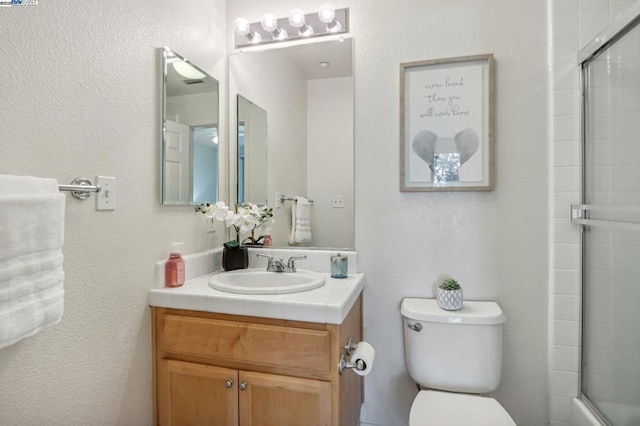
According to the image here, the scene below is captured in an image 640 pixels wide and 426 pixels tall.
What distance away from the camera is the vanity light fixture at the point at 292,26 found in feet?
5.45

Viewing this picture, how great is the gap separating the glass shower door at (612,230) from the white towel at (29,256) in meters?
1.70

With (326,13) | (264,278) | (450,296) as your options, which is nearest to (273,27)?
(326,13)

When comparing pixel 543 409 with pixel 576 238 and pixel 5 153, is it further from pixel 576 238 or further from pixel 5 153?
pixel 5 153

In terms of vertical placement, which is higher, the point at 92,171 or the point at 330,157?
the point at 330,157

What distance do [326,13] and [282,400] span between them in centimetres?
169

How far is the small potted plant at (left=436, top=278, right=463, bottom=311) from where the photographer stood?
1.39 m

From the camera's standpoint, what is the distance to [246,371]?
1.18 m

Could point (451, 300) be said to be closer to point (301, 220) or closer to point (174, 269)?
point (301, 220)

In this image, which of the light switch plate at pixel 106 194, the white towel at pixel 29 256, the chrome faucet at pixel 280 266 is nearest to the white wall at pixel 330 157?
the chrome faucet at pixel 280 266

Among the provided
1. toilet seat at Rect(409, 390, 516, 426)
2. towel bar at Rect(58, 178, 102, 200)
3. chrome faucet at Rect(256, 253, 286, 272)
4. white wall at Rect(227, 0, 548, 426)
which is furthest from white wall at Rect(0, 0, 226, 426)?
toilet seat at Rect(409, 390, 516, 426)

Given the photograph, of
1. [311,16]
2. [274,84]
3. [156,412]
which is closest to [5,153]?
[156,412]

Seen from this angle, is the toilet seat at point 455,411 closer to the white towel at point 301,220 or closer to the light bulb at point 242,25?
the white towel at point 301,220

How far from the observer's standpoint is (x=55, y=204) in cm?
81

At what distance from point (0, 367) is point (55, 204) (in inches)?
16.4
